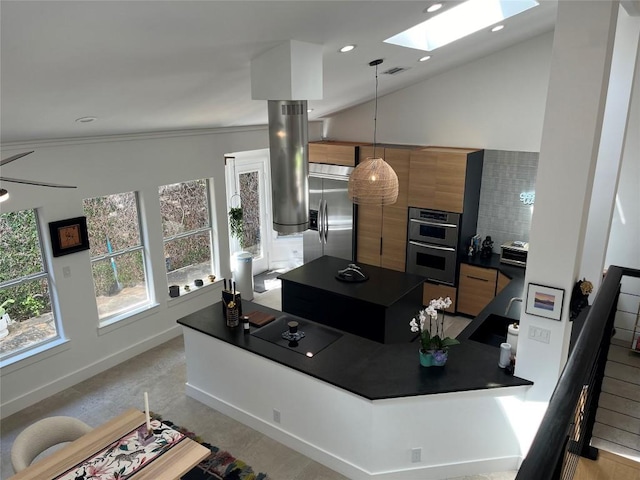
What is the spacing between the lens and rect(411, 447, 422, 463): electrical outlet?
372 centimetres

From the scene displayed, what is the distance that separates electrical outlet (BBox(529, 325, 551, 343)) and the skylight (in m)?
2.67

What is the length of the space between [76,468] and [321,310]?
2.99m

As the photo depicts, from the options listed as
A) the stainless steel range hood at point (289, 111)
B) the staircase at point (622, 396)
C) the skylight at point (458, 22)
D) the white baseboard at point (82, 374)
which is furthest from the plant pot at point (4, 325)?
the staircase at point (622, 396)

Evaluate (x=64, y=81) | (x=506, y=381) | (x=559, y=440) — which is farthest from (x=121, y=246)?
(x=559, y=440)

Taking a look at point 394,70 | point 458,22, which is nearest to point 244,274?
point 394,70

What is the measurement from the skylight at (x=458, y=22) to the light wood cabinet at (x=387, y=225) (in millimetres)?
1926

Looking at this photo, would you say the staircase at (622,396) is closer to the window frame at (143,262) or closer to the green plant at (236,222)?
the window frame at (143,262)

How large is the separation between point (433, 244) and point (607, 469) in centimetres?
461

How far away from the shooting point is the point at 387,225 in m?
7.03

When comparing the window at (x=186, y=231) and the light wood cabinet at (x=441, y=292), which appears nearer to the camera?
the window at (x=186, y=231)

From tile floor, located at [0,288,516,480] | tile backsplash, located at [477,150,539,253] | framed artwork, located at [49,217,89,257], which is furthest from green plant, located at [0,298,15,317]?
tile backsplash, located at [477,150,539,253]

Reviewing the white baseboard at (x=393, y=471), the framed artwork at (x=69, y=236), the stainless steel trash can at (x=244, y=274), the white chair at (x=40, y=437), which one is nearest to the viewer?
the white chair at (x=40, y=437)

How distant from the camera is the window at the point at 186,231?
626 centimetres

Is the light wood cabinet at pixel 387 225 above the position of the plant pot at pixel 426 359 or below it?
above
